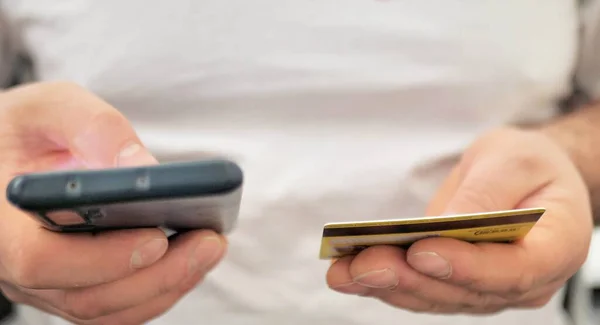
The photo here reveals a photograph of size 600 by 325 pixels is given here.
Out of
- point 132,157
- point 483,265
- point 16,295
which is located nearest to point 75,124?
point 132,157

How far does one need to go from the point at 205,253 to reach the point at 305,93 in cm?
26

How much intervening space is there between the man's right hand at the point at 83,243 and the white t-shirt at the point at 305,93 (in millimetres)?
134

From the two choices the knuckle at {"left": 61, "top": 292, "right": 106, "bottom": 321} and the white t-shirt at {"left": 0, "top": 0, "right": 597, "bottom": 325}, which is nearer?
the knuckle at {"left": 61, "top": 292, "right": 106, "bottom": 321}

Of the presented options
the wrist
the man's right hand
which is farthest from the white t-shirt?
the man's right hand

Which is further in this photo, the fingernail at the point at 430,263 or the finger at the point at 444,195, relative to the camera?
the finger at the point at 444,195

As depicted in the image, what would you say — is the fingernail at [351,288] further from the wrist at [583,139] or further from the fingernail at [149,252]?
the wrist at [583,139]

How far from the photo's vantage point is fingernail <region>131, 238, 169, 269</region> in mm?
393

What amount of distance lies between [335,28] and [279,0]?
0.20 ft

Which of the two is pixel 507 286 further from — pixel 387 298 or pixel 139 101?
pixel 139 101

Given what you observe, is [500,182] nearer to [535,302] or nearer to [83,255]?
[535,302]

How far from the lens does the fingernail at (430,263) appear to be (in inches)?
17.5

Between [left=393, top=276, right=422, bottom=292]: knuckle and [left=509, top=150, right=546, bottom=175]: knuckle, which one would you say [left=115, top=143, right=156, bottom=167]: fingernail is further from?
[left=509, top=150, right=546, bottom=175]: knuckle

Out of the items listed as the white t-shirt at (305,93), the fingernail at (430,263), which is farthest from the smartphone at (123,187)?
the white t-shirt at (305,93)

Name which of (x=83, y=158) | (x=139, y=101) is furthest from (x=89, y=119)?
(x=139, y=101)
